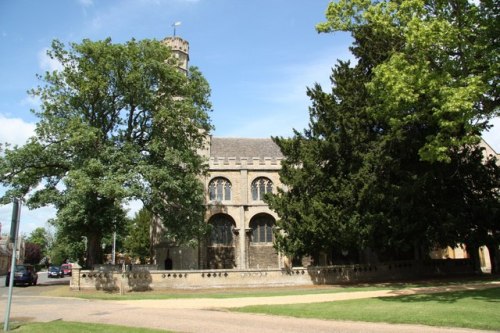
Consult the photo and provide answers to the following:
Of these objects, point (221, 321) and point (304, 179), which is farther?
point (304, 179)

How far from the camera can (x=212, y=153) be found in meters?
40.9

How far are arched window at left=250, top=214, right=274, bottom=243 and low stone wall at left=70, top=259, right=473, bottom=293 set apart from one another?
38.4 feet

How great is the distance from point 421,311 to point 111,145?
20.1 meters

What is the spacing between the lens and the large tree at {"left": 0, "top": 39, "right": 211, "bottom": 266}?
2380cm

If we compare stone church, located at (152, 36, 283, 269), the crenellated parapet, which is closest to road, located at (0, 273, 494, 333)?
stone church, located at (152, 36, 283, 269)

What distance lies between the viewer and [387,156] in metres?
23.1

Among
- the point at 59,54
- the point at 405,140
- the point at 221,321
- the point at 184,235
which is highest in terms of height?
the point at 59,54

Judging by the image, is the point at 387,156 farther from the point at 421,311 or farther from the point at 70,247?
the point at 70,247

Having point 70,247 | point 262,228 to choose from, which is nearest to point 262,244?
point 262,228

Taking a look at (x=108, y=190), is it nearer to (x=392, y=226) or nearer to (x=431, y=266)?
(x=392, y=226)

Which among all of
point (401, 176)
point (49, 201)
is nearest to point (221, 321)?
point (401, 176)

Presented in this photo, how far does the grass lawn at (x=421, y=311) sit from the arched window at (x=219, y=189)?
23765 mm

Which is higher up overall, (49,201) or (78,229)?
(49,201)

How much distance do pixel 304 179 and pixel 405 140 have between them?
6317 millimetres
